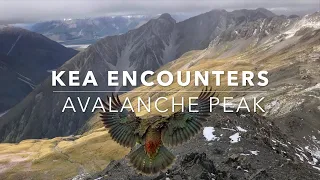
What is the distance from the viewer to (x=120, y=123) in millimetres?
17766

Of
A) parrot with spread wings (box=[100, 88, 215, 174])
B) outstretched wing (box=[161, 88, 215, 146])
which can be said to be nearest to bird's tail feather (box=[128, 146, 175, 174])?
parrot with spread wings (box=[100, 88, 215, 174])

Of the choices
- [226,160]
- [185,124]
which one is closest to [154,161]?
[185,124]

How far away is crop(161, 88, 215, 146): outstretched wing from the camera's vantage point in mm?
16266

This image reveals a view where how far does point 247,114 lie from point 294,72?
286 feet

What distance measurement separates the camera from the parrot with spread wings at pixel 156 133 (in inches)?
632

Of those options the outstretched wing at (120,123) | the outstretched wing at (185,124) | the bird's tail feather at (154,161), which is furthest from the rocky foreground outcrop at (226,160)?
the bird's tail feather at (154,161)

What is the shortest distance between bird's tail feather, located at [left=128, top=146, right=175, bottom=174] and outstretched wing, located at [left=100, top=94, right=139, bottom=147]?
724 mm

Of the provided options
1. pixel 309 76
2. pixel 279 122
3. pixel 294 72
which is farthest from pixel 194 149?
pixel 294 72

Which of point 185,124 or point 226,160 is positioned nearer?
point 185,124

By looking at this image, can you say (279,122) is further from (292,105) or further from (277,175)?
(277,175)

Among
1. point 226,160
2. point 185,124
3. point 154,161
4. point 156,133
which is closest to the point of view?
point 156,133

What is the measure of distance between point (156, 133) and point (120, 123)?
2.35 m

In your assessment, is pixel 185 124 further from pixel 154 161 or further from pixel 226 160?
pixel 226 160

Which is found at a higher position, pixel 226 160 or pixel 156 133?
pixel 156 133
